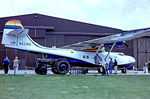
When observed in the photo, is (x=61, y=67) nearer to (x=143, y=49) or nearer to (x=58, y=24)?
(x=58, y=24)

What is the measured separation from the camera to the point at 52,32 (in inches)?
1577

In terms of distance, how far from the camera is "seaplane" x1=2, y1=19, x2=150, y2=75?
19953mm

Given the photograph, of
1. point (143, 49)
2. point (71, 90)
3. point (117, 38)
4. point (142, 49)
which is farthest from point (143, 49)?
point (71, 90)

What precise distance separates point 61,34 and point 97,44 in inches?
666

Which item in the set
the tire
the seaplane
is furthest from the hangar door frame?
the tire

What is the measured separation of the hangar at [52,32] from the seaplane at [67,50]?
46.5ft

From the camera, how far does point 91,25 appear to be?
136 feet

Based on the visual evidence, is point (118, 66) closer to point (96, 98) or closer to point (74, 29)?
point (74, 29)

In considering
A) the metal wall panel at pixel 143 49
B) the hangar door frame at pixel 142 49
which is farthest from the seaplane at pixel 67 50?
the metal wall panel at pixel 143 49

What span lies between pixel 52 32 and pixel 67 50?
17879 millimetres

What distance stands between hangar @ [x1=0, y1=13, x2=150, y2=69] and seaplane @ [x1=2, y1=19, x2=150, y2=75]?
46.5 ft

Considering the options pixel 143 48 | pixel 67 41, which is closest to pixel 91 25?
pixel 67 41

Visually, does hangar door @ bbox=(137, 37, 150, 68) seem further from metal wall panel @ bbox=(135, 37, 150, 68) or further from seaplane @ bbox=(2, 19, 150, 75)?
seaplane @ bbox=(2, 19, 150, 75)

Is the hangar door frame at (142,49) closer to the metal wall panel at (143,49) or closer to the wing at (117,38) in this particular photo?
the metal wall panel at (143,49)
